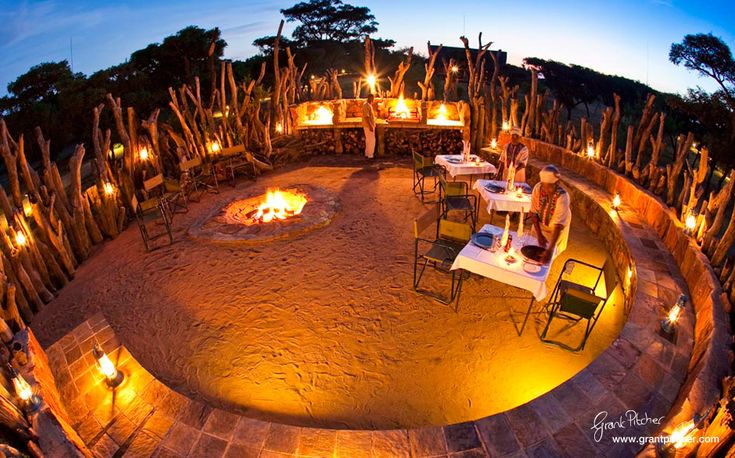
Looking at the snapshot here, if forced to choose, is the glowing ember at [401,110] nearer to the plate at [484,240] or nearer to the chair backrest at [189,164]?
the chair backrest at [189,164]

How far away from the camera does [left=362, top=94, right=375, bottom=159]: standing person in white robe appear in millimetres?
10891

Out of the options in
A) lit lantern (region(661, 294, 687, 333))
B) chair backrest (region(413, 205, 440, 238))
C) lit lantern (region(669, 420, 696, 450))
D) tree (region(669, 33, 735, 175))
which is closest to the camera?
lit lantern (region(669, 420, 696, 450))

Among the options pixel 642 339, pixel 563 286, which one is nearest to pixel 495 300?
pixel 563 286

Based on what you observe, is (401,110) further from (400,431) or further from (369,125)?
(400,431)

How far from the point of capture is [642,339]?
364cm

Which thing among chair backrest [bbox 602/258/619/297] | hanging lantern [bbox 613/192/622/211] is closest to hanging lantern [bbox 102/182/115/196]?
chair backrest [bbox 602/258/619/297]

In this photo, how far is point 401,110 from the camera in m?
12.2

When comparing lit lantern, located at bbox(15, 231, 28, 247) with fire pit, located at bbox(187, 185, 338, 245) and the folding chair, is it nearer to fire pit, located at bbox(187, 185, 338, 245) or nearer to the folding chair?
the folding chair

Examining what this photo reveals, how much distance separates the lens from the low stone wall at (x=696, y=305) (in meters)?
2.85

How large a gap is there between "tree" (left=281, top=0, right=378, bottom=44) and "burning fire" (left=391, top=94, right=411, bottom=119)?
896 inches

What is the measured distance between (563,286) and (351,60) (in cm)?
3126

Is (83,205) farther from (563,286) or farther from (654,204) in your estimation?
(654,204)
